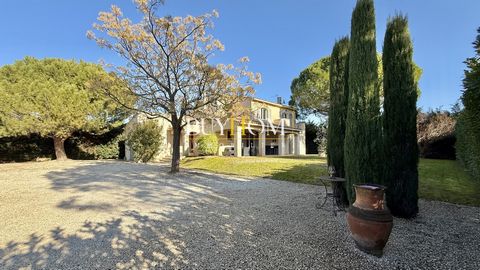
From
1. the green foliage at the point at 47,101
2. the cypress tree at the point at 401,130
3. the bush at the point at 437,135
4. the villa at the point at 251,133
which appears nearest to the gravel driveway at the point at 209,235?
the cypress tree at the point at 401,130

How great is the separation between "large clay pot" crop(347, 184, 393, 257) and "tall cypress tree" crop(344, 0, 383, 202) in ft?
4.76

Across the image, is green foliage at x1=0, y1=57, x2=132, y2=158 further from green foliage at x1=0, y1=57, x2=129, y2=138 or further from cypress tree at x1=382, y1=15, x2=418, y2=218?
cypress tree at x1=382, y1=15, x2=418, y2=218

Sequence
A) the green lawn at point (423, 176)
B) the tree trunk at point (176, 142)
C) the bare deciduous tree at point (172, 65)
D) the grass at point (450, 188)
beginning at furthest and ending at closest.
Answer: the tree trunk at point (176, 142) → the bare deciduous tree at point (172, 65) → the green lawn at point (423, 176) → the grass at point (450, 188)

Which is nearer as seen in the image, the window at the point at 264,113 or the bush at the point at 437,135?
the bush at the point at 437,135

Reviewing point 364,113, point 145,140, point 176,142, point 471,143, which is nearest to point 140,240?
point 364,113

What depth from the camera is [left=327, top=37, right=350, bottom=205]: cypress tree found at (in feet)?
20.4

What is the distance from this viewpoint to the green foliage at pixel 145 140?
62.4 ft

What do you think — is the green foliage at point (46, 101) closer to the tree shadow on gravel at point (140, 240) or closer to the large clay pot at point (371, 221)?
the tree shadow on gravel at point (140, 240)

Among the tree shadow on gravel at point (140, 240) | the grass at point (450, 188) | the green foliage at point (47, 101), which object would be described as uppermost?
the green foliage at point (47, 101)

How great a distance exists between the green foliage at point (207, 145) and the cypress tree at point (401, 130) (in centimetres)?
1603

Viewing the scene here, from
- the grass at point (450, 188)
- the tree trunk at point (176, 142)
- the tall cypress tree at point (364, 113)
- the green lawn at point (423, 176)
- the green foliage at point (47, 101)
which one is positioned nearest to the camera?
the tall cypress tree at point (364, 113)

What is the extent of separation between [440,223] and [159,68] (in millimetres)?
12220

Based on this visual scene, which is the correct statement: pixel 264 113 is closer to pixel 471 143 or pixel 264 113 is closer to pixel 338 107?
pixel 471 143

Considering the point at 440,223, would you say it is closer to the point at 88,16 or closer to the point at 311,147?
the point at 88,16
